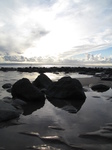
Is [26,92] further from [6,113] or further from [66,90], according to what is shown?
[6,113]

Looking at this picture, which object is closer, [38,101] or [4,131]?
[4,131]

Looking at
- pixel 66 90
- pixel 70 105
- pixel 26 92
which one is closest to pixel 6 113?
pixel 70 105

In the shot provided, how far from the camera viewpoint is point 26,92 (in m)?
7.22

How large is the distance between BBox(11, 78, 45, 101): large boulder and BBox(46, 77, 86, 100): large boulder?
746 millimetres

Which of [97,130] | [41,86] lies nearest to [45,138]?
[97,130]

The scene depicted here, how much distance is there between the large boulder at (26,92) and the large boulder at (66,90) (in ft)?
2.45

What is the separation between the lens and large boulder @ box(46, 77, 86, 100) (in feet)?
24.1

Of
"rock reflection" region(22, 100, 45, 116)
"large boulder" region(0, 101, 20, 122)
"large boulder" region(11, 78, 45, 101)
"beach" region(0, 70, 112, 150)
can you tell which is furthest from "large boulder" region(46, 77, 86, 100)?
"large boulder" region(0, 101, 20, 122)

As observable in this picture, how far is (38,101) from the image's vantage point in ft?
22.6

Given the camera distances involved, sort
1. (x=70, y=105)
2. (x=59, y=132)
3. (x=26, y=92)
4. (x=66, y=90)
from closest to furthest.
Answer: (x=59, y=132), (x=70, y=105), (x=26, y=92), (x=66, y=90)

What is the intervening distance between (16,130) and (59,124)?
103 cm

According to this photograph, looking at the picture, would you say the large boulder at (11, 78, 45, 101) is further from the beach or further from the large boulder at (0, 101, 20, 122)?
the large boulder at (0, 101, 20, 122)

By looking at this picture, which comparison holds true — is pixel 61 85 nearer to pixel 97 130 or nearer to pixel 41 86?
pixel 41 86

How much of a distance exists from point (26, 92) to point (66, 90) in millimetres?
1868
